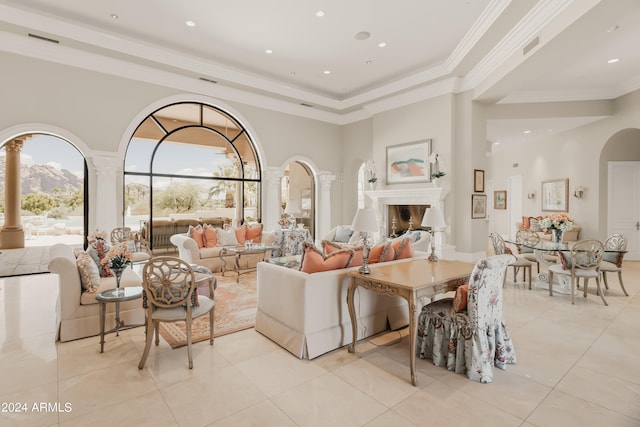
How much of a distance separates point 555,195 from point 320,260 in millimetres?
9596

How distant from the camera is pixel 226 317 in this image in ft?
13.8

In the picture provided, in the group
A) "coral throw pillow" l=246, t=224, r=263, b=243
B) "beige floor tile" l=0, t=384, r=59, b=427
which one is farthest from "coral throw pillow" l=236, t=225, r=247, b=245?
"beige floor tile" l=0, t=384, r=59, b=427

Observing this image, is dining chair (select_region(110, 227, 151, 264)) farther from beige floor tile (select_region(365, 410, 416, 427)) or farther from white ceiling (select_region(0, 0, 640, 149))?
beige floor tile (select_region(365, 410, 416, 427))

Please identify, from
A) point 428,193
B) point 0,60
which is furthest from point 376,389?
point 0,60

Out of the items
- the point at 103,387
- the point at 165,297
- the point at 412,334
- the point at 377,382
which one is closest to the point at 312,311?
the point at 377,382

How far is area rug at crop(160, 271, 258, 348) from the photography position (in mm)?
3619

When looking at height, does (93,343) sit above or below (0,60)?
below

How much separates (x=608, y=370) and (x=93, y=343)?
4947 millimetres

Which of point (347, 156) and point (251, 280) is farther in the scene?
point (347, 156)

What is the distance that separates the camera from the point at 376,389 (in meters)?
2.61

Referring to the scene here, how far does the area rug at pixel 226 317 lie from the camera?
362 centimetres

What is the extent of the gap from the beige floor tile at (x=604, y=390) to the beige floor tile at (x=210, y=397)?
2464 millimetres

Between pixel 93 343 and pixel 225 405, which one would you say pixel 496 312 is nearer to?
pixel 225 405

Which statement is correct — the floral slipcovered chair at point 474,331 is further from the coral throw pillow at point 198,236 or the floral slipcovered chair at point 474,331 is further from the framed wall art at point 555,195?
the framed wall art at point 555,195
